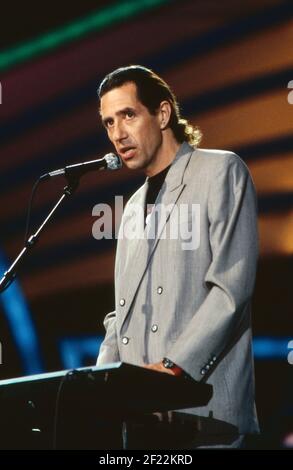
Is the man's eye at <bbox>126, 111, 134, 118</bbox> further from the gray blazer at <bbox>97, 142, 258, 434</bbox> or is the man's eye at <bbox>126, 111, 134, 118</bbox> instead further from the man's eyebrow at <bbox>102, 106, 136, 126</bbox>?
the gray blazer at <bbox>97, 142, 258, 434</bbox>

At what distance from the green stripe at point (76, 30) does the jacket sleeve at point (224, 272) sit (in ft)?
6.40

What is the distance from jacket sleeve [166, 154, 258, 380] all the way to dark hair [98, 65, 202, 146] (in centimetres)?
48

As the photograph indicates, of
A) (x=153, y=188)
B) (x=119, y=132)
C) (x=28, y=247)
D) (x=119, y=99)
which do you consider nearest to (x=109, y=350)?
(x=28, y=247)

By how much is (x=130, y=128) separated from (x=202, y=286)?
2.24 feet

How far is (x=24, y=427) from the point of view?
2.11m

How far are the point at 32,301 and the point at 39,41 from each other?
152cm

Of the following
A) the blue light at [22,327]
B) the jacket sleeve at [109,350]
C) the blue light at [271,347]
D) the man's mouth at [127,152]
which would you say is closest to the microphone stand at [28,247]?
the man's mouth at [127,152]

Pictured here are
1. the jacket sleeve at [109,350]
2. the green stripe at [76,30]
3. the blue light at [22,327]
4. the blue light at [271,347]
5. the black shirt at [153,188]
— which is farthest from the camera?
the blue light at [22,327]

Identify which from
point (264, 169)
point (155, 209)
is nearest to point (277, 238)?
point (264, 169)

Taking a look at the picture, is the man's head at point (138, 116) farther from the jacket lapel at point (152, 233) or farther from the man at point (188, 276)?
the jacket lapel at point (152, 233)

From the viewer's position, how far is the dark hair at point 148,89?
8.72ft

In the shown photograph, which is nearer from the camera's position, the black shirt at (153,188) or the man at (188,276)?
the man at (188,276)

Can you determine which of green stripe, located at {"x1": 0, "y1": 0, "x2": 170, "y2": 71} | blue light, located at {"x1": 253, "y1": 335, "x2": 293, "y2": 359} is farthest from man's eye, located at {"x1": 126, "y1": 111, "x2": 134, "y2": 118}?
green stripe, located at {"x1": 0, "y1": 0, "x2": 170, "y2": 71}

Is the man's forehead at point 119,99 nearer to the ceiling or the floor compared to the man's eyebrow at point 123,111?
nearer to the ceiling
